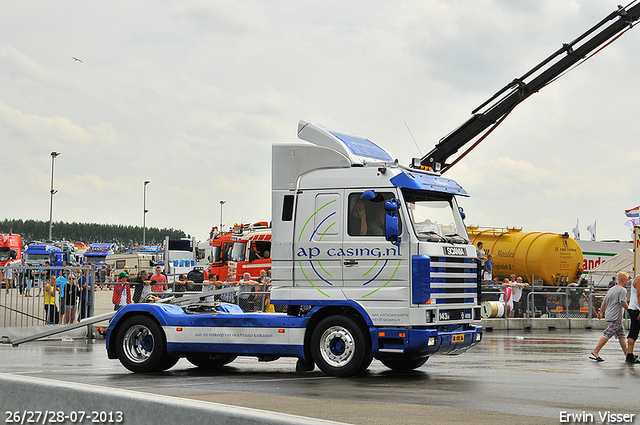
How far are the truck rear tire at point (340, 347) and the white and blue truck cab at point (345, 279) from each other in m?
0.01

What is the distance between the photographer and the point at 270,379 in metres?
11.0

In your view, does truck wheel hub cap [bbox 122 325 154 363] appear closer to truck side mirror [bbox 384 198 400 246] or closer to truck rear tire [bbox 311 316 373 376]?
truck rear tire [bbox 311 316 373 376]

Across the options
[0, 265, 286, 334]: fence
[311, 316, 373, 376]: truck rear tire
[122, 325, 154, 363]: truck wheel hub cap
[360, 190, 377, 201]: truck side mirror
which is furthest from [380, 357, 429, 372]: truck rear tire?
[0, 265, 286, 334]: fence

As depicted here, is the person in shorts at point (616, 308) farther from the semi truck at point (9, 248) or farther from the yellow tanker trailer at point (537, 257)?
the semi truck at point (9, 248)

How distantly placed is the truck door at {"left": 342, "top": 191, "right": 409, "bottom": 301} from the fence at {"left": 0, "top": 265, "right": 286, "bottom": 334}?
7.48 metres

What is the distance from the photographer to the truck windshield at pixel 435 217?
36.1 feet

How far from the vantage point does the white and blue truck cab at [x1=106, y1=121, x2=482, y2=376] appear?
35.2ft

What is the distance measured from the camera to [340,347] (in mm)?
10984

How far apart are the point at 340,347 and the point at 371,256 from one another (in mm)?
1383

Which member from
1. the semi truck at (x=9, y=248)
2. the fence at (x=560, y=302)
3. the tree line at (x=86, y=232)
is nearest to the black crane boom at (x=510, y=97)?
the fence at (x=560, y=302)

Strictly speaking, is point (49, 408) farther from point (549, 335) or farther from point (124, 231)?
point (124, 231)

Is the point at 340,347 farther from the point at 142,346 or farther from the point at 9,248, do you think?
the point at 9,248

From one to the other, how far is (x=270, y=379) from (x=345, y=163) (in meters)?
3.35

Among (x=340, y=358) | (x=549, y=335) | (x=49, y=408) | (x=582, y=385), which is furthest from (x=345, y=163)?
(x=549, y=335)
